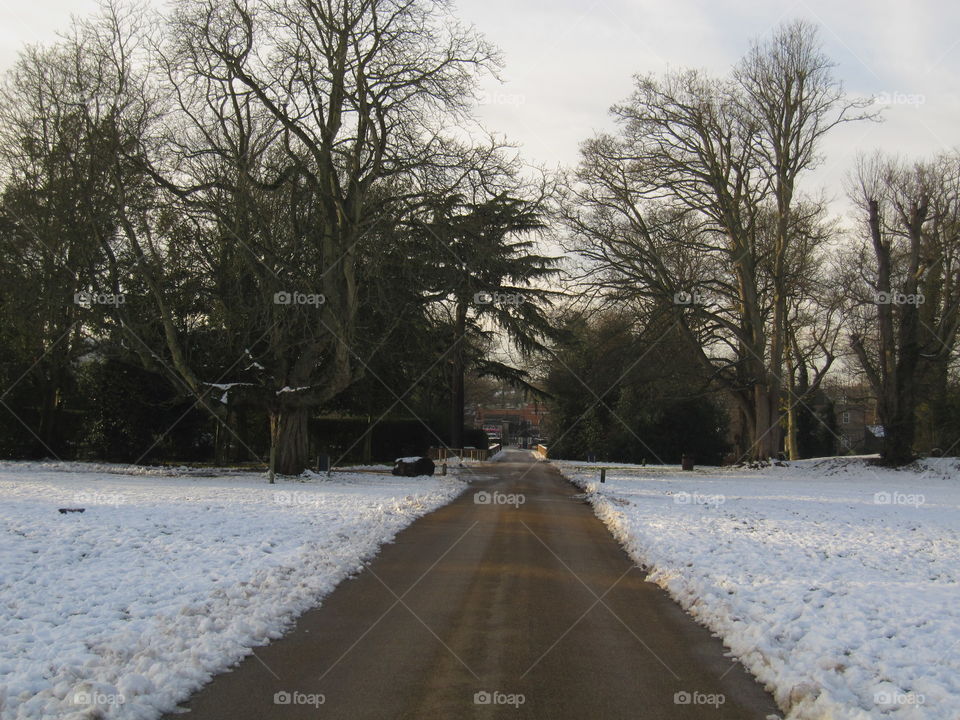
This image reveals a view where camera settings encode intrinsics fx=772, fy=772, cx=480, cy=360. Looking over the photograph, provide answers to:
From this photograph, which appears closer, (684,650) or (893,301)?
(684,650)

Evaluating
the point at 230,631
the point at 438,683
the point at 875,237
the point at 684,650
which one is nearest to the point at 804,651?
the point at 684,650

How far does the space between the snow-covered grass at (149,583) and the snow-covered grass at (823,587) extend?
4286mm

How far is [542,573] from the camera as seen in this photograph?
1024cm

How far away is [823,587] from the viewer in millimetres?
8781

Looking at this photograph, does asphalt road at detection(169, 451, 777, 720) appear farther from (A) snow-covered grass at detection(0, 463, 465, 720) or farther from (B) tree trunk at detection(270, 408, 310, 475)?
(B) tree trunk at detection(270, 408, 310, 475)

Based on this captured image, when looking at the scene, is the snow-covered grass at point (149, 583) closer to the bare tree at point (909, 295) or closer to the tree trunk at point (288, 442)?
the tree trunk at point (288, 442)

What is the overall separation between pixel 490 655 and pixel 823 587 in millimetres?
4443

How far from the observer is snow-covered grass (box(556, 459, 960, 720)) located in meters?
5.61

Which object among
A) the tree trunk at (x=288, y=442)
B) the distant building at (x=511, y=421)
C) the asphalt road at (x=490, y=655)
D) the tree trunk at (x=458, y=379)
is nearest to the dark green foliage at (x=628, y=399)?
the tree trunk at (x=458, y=379)

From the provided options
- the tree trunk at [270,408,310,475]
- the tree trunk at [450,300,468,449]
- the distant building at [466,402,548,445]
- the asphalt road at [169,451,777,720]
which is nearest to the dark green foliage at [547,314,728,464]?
the tree trunk at [450,300,468,449]

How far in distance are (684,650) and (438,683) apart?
2.41m

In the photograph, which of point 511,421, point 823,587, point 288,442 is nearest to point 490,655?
point 823,587

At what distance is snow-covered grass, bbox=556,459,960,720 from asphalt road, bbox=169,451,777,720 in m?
0.38

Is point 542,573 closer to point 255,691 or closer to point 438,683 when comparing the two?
point 438,683
